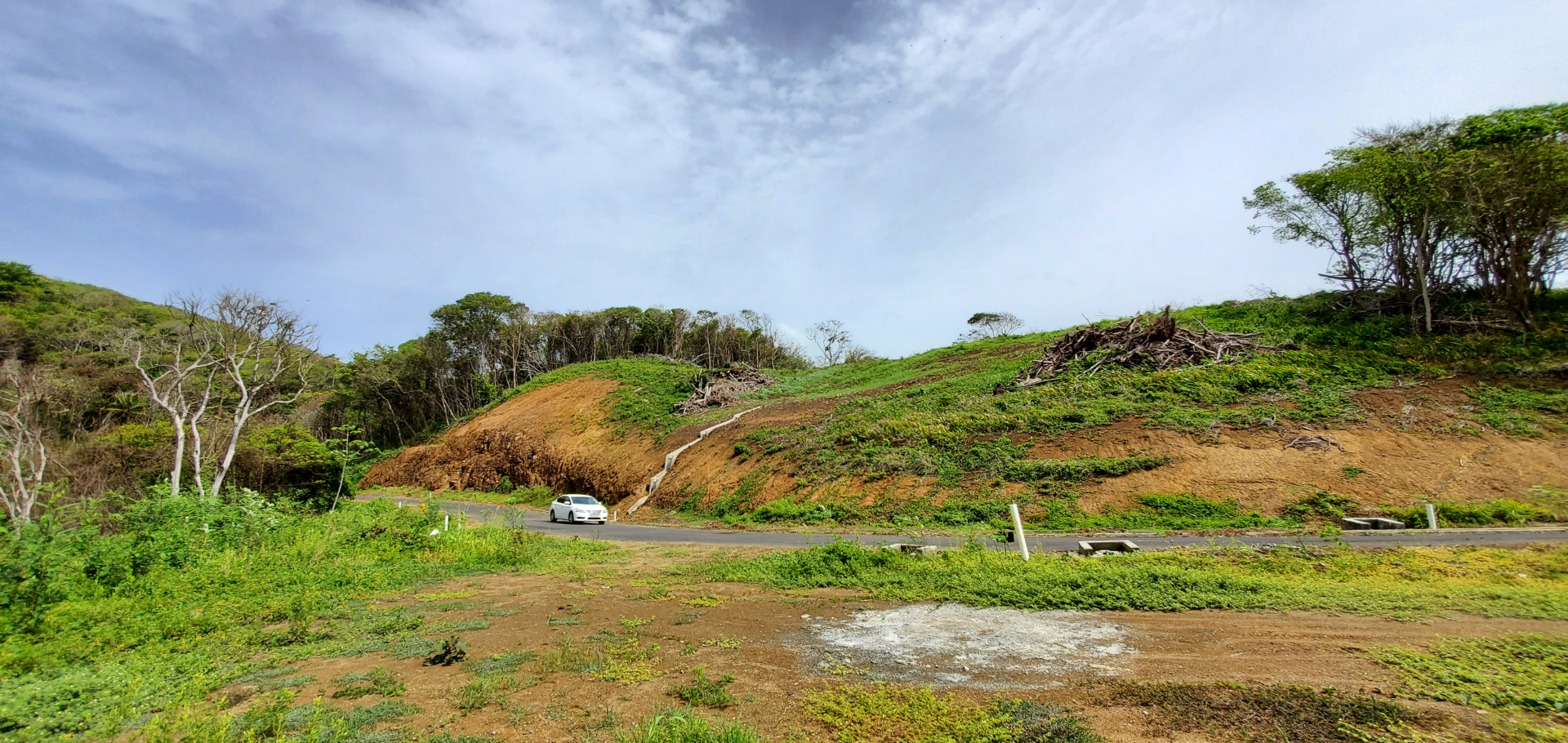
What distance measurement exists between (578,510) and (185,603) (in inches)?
613

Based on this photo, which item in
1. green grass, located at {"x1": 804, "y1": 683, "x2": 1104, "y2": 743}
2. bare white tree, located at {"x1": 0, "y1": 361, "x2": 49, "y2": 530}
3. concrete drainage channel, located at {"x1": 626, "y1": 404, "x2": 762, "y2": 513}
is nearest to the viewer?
green grass, located at {"x1": 804, "y1": 683, "x2": 1104, "y2": 743}

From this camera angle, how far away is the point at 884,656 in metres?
5.75

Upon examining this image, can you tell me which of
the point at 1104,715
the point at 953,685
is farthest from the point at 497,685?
the point at 1104,715

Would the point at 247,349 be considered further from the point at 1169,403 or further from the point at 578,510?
the point at 1169,403

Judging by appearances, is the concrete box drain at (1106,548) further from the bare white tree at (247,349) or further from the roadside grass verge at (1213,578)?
the bare white tree at (247,349)

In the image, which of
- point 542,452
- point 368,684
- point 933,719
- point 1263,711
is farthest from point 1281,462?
point 542,452

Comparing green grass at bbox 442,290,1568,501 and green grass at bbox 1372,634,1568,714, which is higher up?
green grass at bbox 442,290,1568,501

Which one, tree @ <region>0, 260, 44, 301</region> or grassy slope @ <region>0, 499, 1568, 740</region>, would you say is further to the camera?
tree @ <region>0, 260, 44, 301</region>

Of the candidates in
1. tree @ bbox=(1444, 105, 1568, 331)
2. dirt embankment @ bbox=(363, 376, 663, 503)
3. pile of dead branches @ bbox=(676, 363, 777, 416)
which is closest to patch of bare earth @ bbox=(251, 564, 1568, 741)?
dirt embankment @ bbox=(363, 376, 663, 503)

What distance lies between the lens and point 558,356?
202 feet

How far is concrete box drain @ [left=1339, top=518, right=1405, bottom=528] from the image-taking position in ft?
40.6

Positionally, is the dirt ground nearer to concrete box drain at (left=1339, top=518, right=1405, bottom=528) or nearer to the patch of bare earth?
the patch of bare earth

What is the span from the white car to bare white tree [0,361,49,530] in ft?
44.0

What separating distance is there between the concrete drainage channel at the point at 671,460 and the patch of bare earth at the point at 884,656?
1914 centimetres
